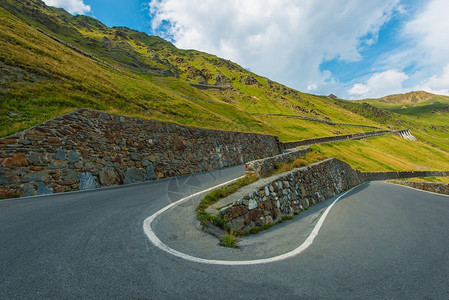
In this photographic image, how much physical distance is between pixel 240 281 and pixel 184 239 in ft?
6.65

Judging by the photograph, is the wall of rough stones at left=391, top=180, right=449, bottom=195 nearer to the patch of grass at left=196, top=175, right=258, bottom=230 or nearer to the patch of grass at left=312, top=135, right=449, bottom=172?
the patch of grass at left=312, top=135, right=449, bottom=172

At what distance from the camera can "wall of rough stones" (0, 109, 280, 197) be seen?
331 inches

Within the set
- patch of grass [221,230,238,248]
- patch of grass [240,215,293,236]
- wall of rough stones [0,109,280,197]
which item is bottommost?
patch of grass [240,215,293,236]

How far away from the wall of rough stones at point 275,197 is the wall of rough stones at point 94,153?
7.93 meters

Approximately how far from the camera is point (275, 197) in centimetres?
771

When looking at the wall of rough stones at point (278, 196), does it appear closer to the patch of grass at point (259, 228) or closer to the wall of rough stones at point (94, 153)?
the patch of grass at point (259, 228)

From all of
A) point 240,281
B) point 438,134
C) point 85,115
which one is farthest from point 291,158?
point 438,134

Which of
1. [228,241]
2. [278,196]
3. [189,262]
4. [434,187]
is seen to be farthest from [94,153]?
[434,187]

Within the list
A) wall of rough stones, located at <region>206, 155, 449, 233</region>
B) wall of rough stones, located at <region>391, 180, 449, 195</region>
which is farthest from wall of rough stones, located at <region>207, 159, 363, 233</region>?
wall of rough stones, located at <region>391, 180, 449, 195</region>

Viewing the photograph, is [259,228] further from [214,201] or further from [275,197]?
[275,197]

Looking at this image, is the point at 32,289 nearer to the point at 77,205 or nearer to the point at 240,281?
the point at 240,281

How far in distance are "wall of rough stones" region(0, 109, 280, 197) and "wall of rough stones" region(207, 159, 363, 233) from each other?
793 centimetres

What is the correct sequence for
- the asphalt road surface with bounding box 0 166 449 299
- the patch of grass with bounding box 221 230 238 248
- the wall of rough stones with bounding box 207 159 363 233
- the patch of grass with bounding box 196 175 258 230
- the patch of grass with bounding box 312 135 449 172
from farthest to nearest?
the patch of grass with bounding box 312 135 449 172
the wall of rough stones with bounding box 207 159 363 233
the patch of grass with bounding box 196 175 258 230
the patch of grass with bounding box 221 230 238 248
the asphalt road surface with bounding box 0 166 449 299

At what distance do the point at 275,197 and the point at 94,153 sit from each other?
9.96m
